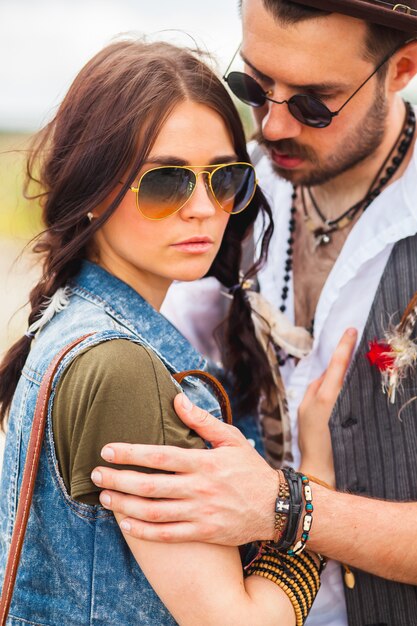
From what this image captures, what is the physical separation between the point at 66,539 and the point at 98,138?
3.43ft

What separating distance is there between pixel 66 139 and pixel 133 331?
0.58 metres

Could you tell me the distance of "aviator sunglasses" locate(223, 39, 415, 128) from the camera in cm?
288

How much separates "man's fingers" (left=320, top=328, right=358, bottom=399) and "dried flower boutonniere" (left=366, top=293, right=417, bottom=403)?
16cm

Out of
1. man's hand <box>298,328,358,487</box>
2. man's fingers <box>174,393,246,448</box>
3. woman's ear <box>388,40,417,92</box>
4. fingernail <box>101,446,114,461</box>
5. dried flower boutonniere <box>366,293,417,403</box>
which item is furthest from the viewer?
woman's ear <box>388,40,417,92</box>

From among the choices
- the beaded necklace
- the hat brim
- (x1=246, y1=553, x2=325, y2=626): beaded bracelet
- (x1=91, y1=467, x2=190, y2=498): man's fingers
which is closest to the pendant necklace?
the beaded necklace

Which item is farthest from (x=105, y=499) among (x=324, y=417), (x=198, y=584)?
(x=324, y=417)

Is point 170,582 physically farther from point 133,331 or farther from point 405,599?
point 405,599

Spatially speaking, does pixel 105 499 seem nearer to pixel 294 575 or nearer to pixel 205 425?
pixel 205 425

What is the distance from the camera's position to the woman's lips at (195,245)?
2320 millimetres

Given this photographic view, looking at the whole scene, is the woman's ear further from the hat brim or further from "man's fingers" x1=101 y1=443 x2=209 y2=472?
"man's fingers" x1=101 y1=443 x2=209 y2=472

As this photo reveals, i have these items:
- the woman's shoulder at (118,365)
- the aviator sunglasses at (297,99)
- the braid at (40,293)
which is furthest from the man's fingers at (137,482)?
the aviator sunglasses at (297,99)

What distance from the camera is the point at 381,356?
101 inches

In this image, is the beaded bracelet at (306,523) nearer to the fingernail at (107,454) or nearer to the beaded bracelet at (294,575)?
the beaded bracelet at (294,575)

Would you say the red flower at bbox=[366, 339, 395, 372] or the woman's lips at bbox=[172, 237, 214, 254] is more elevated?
the woman's lips at bbox=[172, 237, 214, 254]
